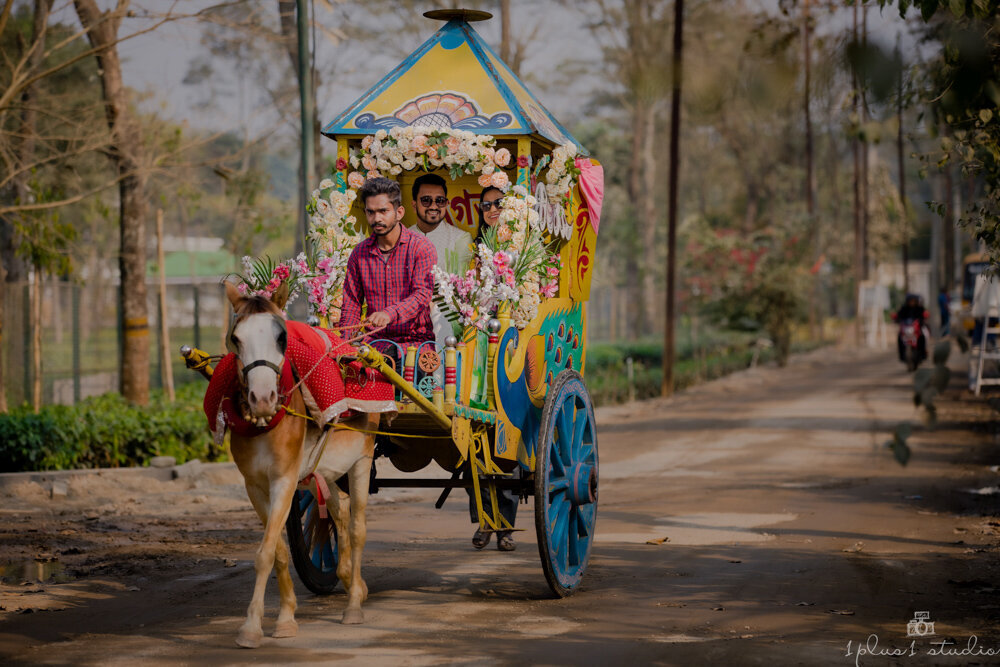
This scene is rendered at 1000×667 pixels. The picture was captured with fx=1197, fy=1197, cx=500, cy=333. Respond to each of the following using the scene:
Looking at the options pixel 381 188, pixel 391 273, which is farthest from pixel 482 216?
pixel 381 188

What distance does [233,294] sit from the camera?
617cm

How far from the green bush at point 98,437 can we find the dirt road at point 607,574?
72cm

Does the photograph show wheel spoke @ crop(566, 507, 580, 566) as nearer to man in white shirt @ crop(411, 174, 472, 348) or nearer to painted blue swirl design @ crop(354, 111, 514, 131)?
man in white shirt @ crop(411, 174, 472, 348)

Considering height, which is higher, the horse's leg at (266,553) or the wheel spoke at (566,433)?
the wheel spoke at (566,433)

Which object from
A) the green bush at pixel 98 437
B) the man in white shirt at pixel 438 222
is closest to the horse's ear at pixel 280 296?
the man in white shirt at pixel 438 222

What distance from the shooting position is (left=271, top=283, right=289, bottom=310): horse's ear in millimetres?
6375

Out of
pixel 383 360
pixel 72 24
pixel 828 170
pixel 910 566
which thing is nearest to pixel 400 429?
pixel 383 360

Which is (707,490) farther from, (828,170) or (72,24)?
(828,170)

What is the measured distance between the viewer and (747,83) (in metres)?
3.83

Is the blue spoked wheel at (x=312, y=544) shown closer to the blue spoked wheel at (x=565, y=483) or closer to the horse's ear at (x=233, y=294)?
the blue spoked wheel at (x=565, y=483)

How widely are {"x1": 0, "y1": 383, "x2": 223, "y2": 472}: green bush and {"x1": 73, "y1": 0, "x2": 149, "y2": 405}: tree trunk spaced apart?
136 cm

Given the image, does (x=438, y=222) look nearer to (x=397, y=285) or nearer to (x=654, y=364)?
(x=397, y=285)

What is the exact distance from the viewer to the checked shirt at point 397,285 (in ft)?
24.6

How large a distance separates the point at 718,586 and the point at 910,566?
5.63ft
